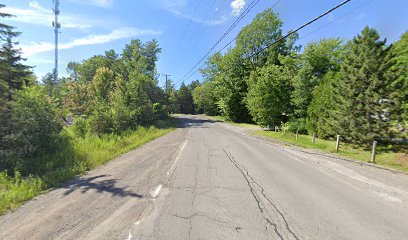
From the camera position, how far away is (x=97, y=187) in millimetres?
7320

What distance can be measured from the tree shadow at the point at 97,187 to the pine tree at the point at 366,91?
14510mm

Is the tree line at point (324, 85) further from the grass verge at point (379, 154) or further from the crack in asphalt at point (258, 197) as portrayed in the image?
the crack in asphalt at point (258, 197)

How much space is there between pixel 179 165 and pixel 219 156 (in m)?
2.80

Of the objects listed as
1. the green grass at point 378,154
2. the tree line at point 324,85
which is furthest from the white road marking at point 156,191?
the tree line at point 324,85

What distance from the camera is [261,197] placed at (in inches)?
257

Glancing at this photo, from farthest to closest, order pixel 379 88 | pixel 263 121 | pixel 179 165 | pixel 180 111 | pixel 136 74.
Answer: pixel 180 111 → pixel 136 74 → pixel 263 121 → pixel 379 88 → pixel 179 165

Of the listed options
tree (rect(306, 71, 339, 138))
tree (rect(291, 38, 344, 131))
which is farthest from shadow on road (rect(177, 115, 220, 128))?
tree (rect(306, 71, 339, 138))

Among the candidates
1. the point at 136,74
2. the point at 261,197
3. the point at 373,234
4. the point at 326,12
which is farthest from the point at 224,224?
the point at 136,74

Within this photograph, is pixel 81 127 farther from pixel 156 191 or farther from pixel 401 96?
pixel 401 96

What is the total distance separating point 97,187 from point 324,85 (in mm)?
19263

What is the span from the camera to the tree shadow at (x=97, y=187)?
6742 millimetres

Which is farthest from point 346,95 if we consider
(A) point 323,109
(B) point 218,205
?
(B) point 218,205

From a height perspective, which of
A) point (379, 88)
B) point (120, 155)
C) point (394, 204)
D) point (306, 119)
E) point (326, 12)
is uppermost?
point (326, 12)

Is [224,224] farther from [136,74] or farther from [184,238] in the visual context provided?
[136,74]
